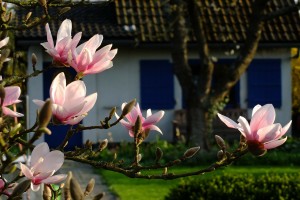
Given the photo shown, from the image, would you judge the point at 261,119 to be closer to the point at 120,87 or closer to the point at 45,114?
the point at 45,114

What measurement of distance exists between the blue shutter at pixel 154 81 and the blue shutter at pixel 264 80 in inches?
80.9

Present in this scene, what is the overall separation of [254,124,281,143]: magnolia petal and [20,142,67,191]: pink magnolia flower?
53 cm

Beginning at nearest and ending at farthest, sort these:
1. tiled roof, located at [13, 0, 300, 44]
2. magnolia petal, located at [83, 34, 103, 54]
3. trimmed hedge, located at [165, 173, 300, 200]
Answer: magnolia petal, located at [83, 34, 103, 54], trimmed hedge, located at [165, 173, 300, 200], tiled roof, located at [13, 0, 300, 44]

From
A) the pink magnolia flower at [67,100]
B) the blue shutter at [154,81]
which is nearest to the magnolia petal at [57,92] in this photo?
the pink magnolia flower at [67,100]

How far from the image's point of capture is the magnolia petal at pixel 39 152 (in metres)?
1.94

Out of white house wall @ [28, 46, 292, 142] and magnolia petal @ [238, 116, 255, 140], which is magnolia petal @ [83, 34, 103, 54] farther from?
white house wall @ [28, 46, 292, 142]

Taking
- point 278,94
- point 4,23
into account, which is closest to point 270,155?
point 278,94

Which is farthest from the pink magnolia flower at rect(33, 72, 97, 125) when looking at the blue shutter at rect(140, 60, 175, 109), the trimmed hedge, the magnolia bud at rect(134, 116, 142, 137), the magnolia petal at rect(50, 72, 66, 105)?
the blue shutter at rect(140, 60, 175, 109)

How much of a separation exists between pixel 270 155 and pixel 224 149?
14.9 meters

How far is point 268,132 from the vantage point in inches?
83.9

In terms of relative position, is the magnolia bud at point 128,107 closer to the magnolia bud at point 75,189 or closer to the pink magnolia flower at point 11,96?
the pink magnolia flower at point 11,96

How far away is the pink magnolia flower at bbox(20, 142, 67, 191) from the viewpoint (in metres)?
1.92

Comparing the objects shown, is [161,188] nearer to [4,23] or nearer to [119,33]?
[119,33]

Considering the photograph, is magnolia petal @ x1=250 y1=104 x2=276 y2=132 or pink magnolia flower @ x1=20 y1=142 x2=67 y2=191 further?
magnolia petal @ x1=250 y1=104 x2=276 y2=132
